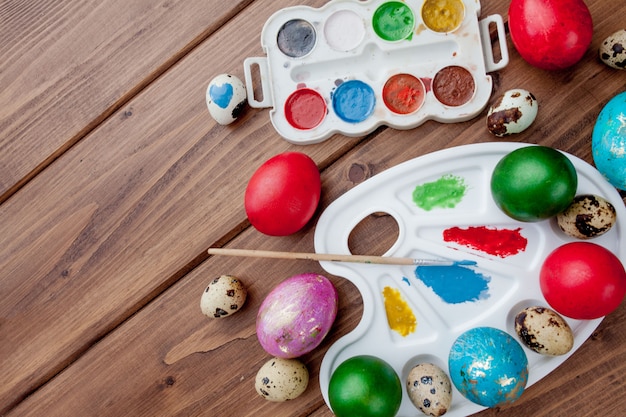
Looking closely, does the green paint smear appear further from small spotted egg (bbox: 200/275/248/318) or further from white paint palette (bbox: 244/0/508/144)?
small spotted egg (bbox: 200/275/248/318)

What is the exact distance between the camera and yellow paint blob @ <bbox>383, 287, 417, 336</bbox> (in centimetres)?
88

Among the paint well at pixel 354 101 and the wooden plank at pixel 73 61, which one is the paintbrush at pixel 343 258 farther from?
the wooden plank at pixel 73 61

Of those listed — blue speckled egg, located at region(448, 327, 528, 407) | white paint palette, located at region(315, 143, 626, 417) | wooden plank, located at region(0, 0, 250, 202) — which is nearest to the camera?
blue speckled egg, located at region(448, 327, 528, 407)

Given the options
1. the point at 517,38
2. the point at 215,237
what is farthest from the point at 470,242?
the point at 215,237

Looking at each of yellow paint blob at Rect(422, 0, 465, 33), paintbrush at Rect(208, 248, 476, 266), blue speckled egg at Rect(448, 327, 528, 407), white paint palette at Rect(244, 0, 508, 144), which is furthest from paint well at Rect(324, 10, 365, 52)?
blue speckled egg at Rect(448, 327, 528, 407)

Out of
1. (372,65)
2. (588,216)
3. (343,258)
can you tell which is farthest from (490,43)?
(343,258)

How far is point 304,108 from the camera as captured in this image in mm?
916

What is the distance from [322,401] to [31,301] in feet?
1.83

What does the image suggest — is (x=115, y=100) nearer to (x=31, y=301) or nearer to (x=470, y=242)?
(x=31, y=301)

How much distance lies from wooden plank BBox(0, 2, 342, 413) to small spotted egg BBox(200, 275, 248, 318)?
0.25ft

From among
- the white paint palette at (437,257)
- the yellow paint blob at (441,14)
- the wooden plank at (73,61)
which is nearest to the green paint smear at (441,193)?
the white paint palette at (437,257)

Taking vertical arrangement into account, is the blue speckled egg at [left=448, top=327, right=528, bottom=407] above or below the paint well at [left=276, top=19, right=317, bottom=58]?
below

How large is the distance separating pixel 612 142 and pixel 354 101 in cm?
40

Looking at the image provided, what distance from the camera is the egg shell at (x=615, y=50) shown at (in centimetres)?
82
